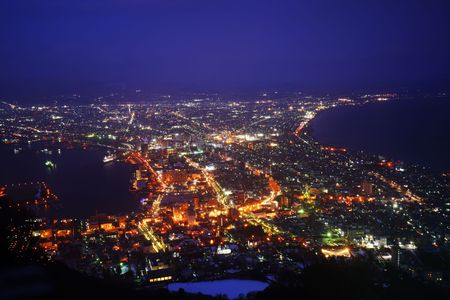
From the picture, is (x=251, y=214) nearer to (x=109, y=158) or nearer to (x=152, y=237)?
(x=152, y=237)

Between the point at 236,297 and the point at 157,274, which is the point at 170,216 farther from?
the point at 236,297

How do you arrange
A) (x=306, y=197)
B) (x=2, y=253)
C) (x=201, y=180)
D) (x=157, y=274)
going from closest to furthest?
(x=2, y=253) < (x=157, y=274) < (x=306, y=197) < (x=201, y=180)

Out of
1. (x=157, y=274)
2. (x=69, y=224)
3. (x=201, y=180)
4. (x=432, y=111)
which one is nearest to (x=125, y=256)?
(x=157, y=274)

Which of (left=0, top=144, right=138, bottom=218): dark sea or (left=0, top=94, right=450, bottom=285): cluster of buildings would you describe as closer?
(left=0, top=94, right=450, bottom=285): cluster of buildings

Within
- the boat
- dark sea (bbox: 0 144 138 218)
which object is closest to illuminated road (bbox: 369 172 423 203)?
dark sea (bbox: 0 144 138 218)

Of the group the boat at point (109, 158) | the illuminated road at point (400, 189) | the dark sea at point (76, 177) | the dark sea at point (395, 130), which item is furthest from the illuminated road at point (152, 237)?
the dark sea at point (395, 130)

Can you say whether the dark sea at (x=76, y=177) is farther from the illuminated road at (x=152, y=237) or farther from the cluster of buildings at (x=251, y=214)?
the illuminated road at (x=152, y=237)

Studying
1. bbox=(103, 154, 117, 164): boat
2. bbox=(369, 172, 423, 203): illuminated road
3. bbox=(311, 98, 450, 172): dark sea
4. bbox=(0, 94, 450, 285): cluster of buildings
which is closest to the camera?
bbox=(0, 94, 450, 285): cluster of buildings

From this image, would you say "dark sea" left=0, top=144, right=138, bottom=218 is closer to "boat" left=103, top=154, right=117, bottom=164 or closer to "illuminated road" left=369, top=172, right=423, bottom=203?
"boat" left=103, top=154, right=117, bottom=164
